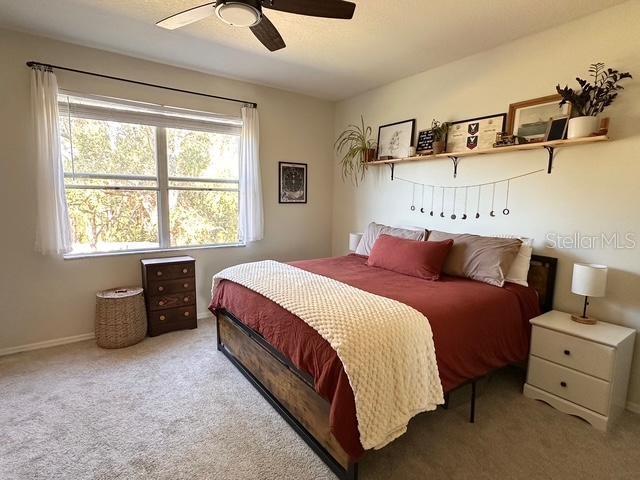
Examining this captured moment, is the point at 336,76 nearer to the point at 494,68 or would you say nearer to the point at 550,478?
the point at 494,68

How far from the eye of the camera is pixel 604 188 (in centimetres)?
232

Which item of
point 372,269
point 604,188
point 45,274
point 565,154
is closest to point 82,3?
point 45,274

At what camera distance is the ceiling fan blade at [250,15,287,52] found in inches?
75.2

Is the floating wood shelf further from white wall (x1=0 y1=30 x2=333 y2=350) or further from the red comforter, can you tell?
white wall (x1=0 y1=30 x2=333 y2=350)

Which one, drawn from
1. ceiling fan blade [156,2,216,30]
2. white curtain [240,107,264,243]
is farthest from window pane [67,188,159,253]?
ceiling fan blade [156,2,216,30]

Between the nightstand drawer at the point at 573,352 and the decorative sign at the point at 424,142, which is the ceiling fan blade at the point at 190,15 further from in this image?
the nightstand drawer at the point at 573,352

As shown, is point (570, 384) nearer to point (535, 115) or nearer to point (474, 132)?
point (535, 115)

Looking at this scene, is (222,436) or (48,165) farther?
(48,165)

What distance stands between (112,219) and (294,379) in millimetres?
2513

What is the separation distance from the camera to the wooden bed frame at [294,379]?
1.69 m

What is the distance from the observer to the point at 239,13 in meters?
1.76

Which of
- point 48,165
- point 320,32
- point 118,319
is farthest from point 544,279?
point 48,165

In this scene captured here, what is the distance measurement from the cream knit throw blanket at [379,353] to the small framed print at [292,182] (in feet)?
7.89

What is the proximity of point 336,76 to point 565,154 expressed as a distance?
224 centimetres
